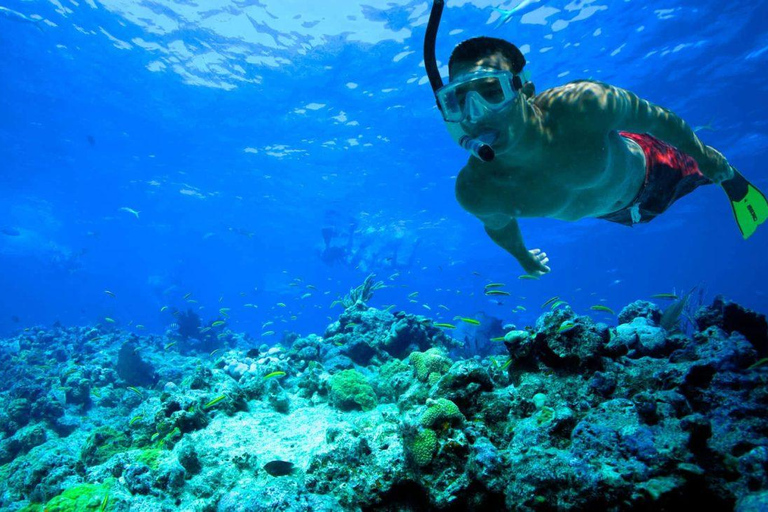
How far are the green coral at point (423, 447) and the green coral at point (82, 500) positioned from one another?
3.47 meters

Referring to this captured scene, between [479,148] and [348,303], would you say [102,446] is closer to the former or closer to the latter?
[479,148]

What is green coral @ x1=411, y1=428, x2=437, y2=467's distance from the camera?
8.95 feet

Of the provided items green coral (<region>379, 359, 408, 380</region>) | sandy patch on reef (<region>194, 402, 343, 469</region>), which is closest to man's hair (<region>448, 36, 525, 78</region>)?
sandy patch on reef (<region>194, 402, 343, 469</region>)

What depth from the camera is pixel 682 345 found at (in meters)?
4.29

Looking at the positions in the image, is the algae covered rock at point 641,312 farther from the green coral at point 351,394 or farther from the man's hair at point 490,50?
the man's hair at point 490,50

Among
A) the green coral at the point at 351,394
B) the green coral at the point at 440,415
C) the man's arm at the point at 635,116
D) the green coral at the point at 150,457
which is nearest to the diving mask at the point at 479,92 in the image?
the man's arm at the point at 635,116

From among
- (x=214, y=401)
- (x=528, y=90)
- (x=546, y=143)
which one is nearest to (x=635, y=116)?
(x=546, y=143)

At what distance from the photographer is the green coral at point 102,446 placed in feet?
20.6

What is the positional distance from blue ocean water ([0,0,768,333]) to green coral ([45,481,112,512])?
43.0ft

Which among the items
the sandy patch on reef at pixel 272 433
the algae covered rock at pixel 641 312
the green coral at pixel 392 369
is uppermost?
the algae covered rock at pixel 641 312

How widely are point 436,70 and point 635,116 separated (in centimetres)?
184

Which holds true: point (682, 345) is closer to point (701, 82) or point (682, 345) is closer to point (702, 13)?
point (702, 13)

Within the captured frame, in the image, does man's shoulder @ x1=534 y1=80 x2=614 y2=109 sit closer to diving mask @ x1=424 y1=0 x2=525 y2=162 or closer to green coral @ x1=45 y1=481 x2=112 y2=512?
diving mask @ x1=424 y1=0 x2=525 y2=162

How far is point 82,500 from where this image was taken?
383cm
